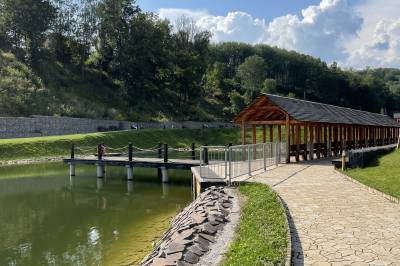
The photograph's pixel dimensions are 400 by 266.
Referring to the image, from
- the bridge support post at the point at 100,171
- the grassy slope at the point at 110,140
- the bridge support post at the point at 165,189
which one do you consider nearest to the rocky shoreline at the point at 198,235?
the bridge support post at the point at 165,189

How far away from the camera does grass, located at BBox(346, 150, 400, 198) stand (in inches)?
511

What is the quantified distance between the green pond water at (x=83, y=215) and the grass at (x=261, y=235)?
10.2ft

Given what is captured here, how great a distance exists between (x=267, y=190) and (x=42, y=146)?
27527 millimetres

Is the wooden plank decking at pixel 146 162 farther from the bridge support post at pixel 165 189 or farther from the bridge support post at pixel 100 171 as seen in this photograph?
the bridge support post at pixel 165 189

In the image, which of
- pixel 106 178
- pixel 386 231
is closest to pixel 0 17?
pixel 106 178

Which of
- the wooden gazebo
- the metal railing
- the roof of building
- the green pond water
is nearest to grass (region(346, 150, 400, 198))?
the metal railing

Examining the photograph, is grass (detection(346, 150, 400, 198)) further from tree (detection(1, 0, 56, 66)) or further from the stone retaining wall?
tree (detection(1, 0, 56, 66))

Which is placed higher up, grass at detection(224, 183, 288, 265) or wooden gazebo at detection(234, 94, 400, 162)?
wooden gazebo at detection(234, 94, 400, 162)

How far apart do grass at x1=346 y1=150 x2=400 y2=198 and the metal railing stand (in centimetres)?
377

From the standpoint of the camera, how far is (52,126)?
1724 inches

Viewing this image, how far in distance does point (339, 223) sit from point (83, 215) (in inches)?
414

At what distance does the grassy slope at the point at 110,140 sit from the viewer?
34531mm

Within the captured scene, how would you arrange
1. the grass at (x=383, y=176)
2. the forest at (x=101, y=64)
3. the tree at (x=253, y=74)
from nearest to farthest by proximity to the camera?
the grass at (x=383, y=176) < the forest at (x=101, y=64) < the tree at (x=253, y=74)

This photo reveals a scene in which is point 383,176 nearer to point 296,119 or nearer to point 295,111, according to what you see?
point 296,119
